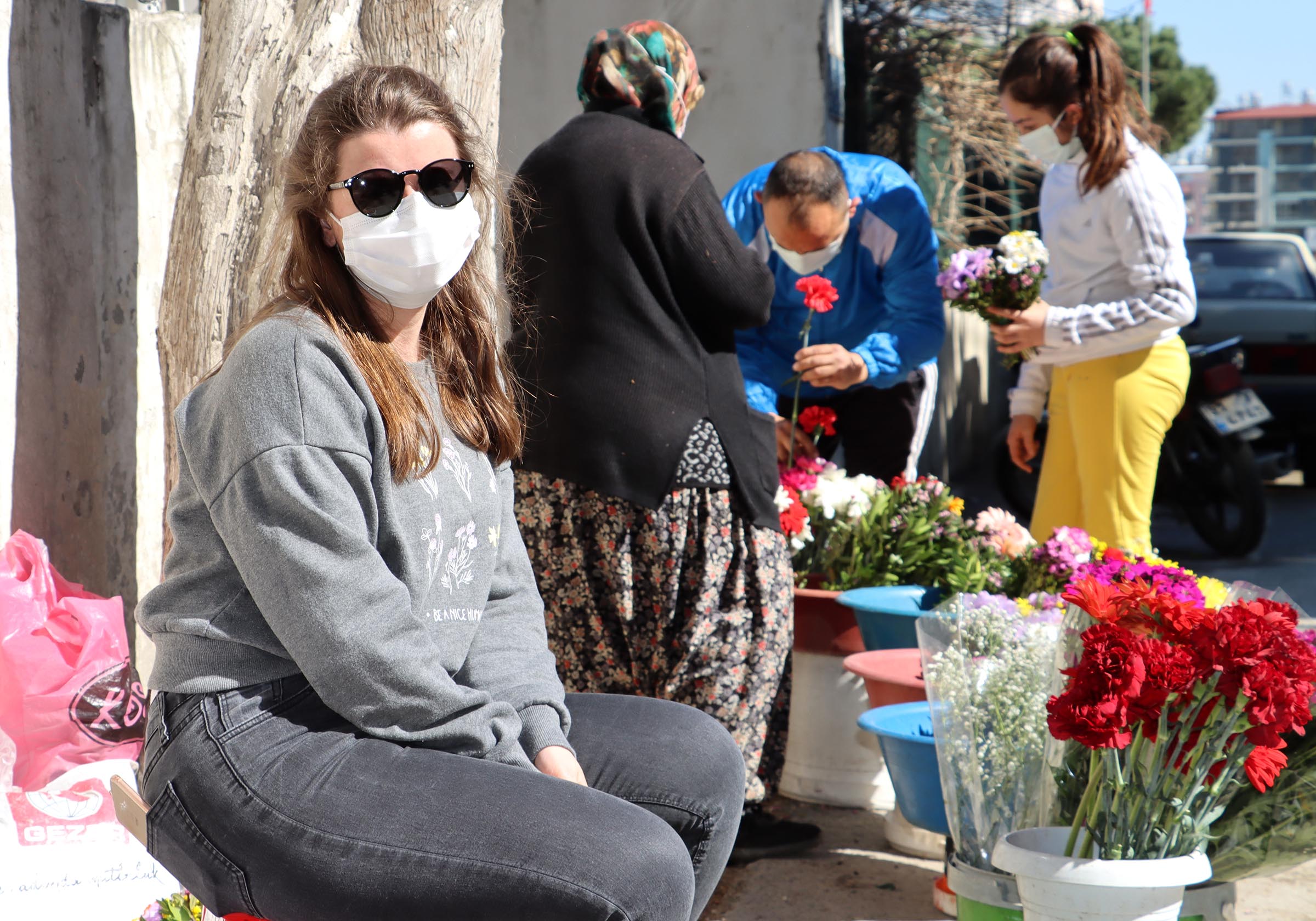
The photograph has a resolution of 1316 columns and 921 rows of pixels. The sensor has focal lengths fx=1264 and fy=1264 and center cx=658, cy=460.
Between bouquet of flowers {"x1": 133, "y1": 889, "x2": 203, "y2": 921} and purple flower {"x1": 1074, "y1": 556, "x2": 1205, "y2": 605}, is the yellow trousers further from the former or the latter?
bouquet of flowers {"x1": 133, "y1": 889, "x2": 203, "y2": 921}

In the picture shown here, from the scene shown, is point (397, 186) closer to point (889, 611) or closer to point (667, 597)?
point (667, 597)

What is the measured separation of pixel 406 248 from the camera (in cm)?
173

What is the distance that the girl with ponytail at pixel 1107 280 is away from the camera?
3355mm

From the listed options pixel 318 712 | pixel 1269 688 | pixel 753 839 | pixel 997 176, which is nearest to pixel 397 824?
pixel 318 712

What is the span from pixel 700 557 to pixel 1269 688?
1.21 m

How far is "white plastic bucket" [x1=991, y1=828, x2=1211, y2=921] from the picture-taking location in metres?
1.99

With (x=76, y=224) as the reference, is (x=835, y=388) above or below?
below

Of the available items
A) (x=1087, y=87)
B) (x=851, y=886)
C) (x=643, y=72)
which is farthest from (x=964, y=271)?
(x=851, y=886)

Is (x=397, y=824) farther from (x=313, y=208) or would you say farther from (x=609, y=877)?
(x=313, y=208)

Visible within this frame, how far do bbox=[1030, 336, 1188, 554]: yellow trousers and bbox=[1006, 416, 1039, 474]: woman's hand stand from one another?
1.17 feet

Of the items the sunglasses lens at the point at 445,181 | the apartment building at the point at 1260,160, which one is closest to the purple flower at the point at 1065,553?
the sunglasses lens at the point at 445,181

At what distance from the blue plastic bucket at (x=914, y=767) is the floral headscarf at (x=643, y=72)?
1.38 meters

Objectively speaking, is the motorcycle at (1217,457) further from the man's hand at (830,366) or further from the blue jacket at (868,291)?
the man's hand at (830,366)

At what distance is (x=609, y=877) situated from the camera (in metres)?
1.46
